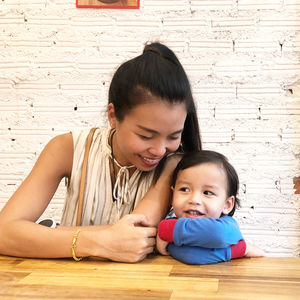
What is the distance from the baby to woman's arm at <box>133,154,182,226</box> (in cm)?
3

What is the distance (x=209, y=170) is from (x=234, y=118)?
4.23ft

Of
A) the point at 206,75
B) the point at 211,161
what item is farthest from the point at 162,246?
the point at 206,75

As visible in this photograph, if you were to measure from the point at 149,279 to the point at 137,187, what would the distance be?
574mm

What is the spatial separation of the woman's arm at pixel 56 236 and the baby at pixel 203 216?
8cm

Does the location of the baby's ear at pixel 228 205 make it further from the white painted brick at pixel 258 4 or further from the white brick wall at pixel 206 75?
the white painted brick at pixel 258 4

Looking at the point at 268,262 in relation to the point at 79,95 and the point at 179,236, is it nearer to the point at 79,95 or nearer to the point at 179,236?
the point at 179,236

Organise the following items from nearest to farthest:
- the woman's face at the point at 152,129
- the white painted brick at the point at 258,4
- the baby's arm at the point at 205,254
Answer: the baby's arm at the point at 205,254
the woman's face at the point at 152,129
the white painted brick at the point at 258,4

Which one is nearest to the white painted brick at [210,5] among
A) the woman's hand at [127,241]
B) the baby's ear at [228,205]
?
the baby's ear at [228,205]

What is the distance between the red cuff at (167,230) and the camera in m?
1.29

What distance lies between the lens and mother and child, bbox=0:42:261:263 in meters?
1.25

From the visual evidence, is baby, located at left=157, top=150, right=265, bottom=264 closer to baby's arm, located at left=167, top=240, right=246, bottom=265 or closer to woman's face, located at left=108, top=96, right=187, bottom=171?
baby's arm, located at left=167, top=240, right=246, bottom=265

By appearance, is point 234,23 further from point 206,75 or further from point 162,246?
point 162,246

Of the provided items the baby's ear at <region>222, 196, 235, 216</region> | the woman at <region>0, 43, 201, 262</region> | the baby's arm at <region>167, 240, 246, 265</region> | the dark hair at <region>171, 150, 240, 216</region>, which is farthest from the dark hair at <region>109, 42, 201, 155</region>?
the baby's arm at <region>167, 240, 246, 265</region>

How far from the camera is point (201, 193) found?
1.39m
